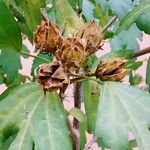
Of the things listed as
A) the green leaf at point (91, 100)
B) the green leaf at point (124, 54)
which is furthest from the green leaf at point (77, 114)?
the green leaf at point (124, 54)

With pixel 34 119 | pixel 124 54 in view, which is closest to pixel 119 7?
pixel 124 54

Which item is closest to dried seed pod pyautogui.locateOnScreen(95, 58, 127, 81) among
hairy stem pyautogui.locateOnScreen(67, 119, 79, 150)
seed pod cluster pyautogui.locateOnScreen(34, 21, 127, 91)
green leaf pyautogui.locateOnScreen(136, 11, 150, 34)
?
seed pod cluster pyautogui.locateOnScreen(34, 21, 127, 91)

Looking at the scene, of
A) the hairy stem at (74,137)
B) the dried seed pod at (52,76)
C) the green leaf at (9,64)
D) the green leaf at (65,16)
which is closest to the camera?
the dried seed pod at (52,76)

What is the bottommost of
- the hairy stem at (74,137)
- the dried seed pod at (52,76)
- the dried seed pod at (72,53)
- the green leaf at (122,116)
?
the hairy stem at (74,137)

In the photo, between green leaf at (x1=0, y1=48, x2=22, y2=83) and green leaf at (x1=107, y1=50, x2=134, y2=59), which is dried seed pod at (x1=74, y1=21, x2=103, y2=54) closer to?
green leaf at (x1=107, y1=50, x2=134, y2=59)

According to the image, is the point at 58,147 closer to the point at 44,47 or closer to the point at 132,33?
the point at 44,47

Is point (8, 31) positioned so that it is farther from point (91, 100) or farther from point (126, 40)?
point (126, 40)

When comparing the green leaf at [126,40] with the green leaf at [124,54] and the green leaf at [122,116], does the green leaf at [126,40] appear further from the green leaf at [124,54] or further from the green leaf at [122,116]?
the green leaf at [122,116]
